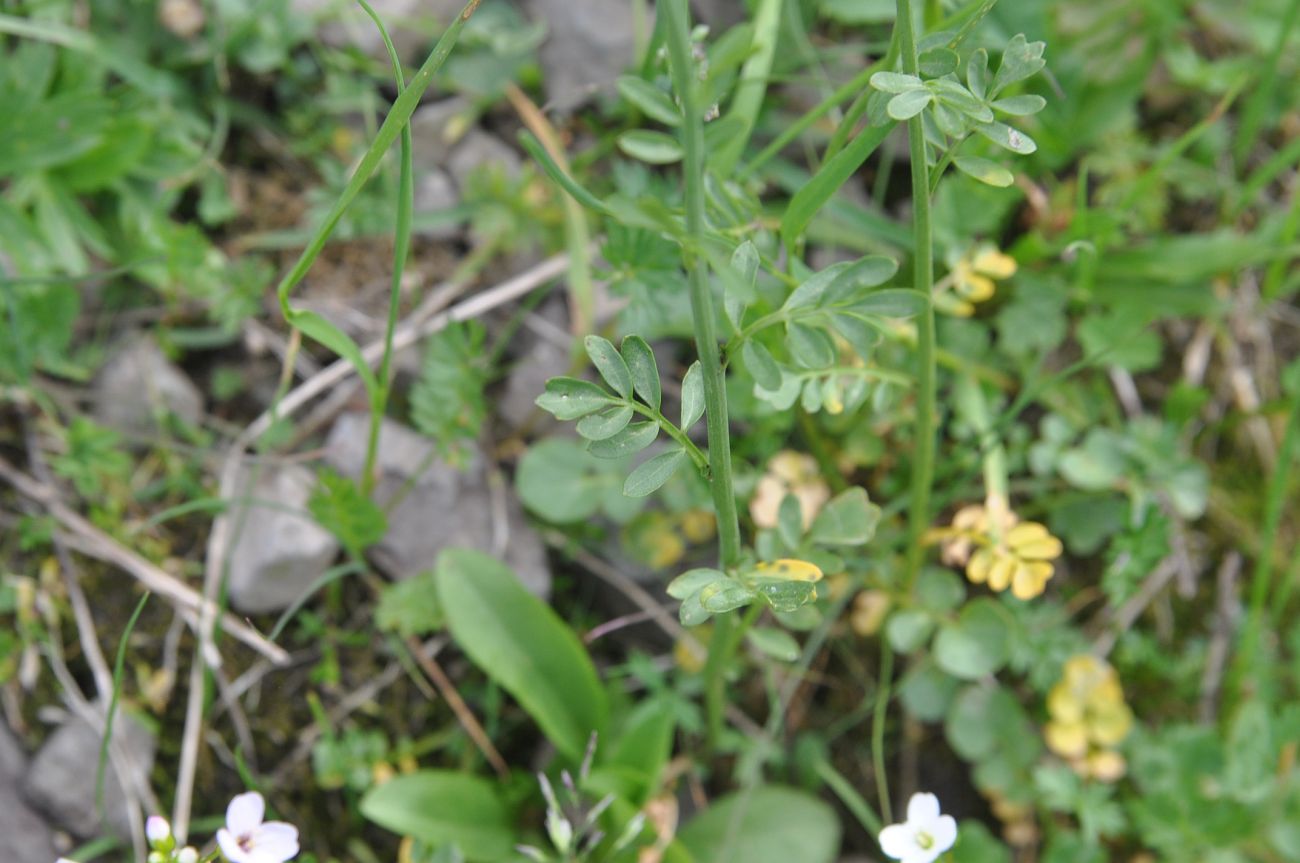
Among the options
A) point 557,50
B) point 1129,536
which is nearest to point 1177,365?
point 1129,536

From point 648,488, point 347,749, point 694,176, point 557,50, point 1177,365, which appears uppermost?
point 694,176

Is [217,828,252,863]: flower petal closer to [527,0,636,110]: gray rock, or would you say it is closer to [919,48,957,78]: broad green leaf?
[919,48,957,78]: broad green leaf

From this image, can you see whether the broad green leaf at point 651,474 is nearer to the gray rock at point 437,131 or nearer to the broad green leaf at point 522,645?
the broad green leaf at point 522,645

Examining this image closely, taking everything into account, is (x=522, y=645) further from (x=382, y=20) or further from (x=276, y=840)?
(x=382, y=20)

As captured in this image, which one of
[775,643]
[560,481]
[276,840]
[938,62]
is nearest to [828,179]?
[938,62]

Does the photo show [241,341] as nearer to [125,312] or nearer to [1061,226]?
[125,312]
